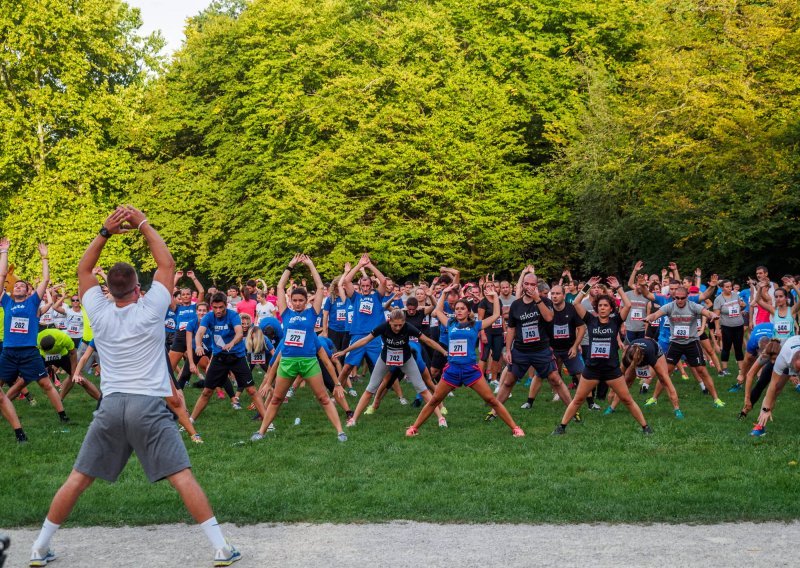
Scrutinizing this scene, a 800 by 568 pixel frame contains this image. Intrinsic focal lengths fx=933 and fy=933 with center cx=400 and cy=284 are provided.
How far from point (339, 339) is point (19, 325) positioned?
8219mm

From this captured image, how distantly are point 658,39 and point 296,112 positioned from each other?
13.4 m

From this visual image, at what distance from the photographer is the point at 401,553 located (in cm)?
692

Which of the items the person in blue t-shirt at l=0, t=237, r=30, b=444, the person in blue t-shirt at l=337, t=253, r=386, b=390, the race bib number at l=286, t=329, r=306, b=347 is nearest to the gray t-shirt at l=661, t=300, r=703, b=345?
the person in blue t-shirt at l=337, t=253, r=386, b=390

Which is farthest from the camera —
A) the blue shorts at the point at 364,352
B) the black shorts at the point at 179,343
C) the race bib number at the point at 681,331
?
the blue shorts at the point at 364,352

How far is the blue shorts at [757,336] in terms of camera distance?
1472 centimetres

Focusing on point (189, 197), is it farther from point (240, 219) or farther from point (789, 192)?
point (789, 192)

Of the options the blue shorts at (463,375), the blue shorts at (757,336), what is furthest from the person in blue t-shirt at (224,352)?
the blue shorts at (757,336)

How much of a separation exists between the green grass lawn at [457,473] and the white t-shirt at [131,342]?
1.96 metres

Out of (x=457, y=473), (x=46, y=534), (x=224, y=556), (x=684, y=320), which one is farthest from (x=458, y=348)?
(x=46, y=534)

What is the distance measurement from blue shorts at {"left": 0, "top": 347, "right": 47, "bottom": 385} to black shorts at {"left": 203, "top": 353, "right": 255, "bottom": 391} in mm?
2357

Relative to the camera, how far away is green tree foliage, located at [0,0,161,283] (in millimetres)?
34875

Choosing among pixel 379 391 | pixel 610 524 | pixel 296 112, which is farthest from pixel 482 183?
pixel 610 524

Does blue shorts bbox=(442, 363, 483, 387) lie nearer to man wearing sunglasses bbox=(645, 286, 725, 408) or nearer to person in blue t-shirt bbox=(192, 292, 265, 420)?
person in blue t-shirt bbox=(192, 292, 265, 420)

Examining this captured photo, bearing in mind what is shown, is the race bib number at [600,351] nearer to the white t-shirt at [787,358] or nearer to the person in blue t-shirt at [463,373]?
Result: the person in blue t-shirt at [463,373]
